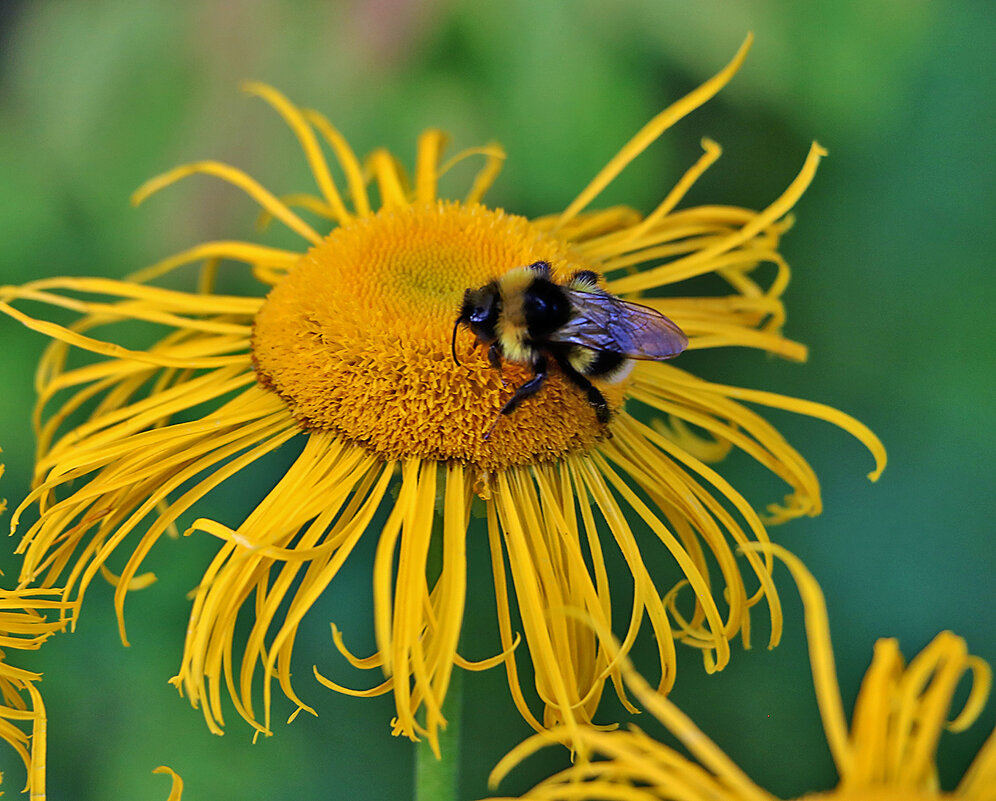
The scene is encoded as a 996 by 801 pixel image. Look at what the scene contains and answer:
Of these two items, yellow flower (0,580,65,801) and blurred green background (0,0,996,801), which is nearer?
yellow flower (0,580,65,801)

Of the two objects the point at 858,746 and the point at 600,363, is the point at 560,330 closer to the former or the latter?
the point at 600,363

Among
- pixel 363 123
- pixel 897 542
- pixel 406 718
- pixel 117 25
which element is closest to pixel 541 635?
pixel 406 718

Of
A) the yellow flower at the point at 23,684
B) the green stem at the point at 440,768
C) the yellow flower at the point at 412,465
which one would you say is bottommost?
the green stem at the point at 440,768

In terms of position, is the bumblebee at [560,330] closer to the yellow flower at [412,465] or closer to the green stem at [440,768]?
the yellow flower at [412,465]

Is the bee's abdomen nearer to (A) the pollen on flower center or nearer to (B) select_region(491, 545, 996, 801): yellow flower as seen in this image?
(A) the pollen on flower center

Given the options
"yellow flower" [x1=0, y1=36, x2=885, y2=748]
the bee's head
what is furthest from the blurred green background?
the bee's head

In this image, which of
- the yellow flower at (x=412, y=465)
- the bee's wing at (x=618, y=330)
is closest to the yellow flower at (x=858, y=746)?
the yellow flower at (x=412, y=465)

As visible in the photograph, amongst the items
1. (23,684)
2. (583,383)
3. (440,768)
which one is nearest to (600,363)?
(583,383)
